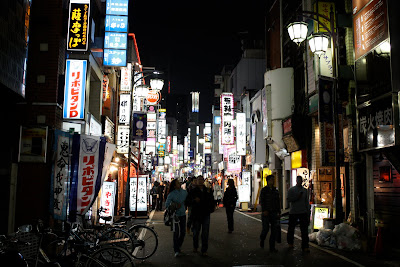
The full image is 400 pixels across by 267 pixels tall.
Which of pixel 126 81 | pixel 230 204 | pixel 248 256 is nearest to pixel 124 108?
pixel 126 81

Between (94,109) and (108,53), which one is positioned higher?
(108,53)

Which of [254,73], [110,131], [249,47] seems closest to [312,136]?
[110,131]

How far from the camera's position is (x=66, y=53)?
12.4 meters

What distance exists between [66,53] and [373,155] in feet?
36.2

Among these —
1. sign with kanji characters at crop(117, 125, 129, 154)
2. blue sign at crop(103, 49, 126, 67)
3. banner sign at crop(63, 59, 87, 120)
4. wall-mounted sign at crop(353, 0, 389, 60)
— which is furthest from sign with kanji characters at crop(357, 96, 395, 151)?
sign with kanji characters at crop(117, 125, 129, 154)

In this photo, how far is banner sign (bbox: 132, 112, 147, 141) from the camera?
2281 cm

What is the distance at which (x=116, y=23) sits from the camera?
18859 millimetres

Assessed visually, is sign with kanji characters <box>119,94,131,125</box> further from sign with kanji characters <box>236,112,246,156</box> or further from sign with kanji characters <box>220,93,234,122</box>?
sign with kanji characters <box>220,93,234,122</box>

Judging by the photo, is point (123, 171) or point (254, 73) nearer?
point (123, 171)

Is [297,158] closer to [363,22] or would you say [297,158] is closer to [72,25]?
[363,22]

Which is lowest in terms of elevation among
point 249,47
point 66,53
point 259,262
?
point 259,262

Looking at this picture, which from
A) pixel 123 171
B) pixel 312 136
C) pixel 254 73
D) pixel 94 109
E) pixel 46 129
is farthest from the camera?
pixel 254 73

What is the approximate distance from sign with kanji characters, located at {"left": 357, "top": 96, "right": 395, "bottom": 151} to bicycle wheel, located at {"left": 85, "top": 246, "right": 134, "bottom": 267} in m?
8.49

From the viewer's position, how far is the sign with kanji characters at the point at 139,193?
72.7 feet
